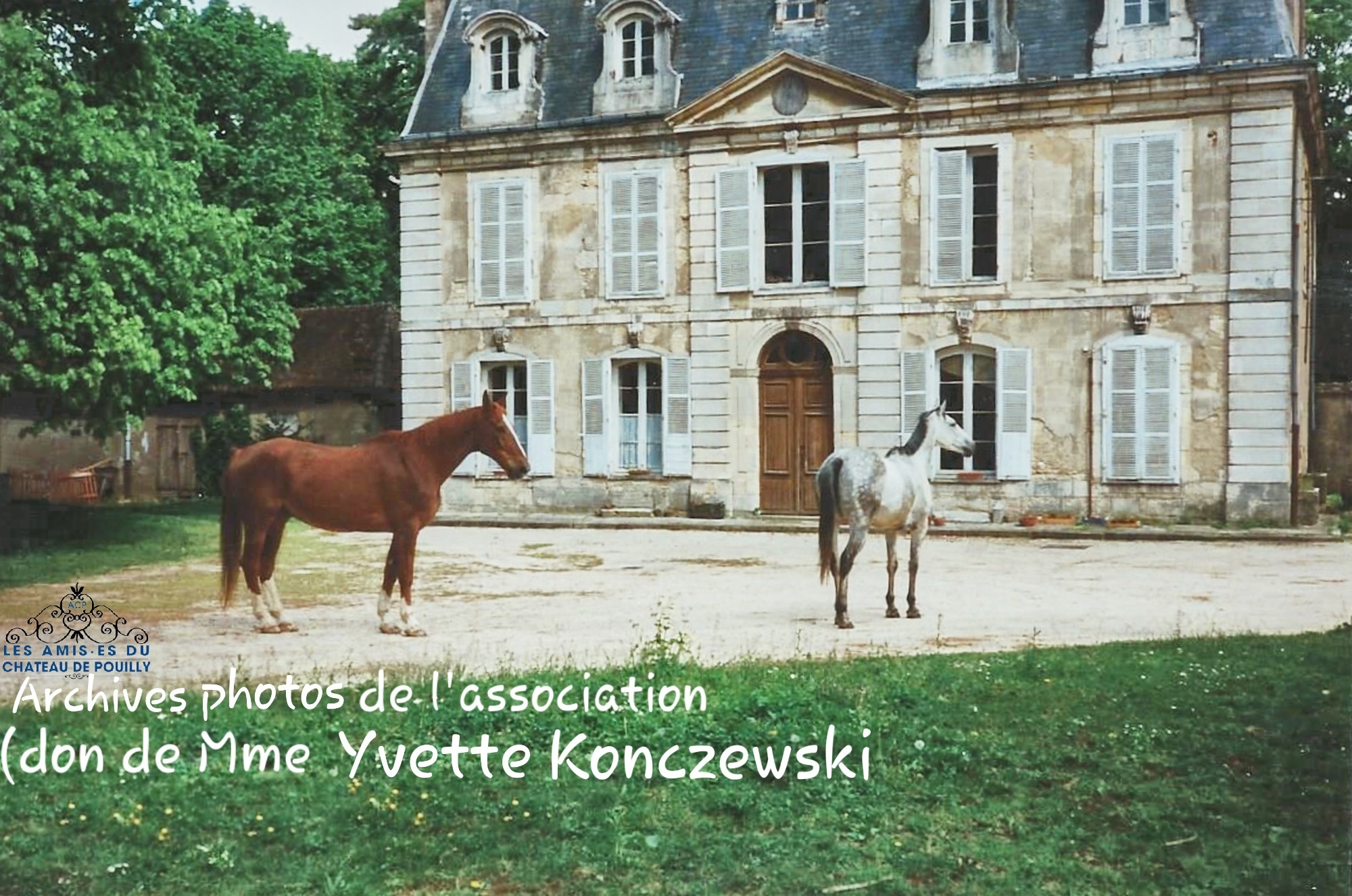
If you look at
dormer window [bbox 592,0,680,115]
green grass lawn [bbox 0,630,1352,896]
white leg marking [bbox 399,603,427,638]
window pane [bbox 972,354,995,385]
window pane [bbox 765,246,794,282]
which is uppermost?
dormer window [bbox 592,0,680,115]

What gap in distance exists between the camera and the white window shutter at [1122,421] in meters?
6.43

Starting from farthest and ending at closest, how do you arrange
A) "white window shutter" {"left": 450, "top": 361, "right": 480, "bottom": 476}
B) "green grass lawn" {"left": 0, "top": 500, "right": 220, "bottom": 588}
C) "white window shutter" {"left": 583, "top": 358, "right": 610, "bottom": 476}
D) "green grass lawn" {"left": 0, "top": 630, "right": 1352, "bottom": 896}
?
1. "white window shutter" {"left": 583, "top": 358, "right": 610, "bottom": 476}
2. "white window shutter" {"left": 450, "top": 361, "right": 480, "bottom": 476}
3. "green grass lawn" {"left": 0, "top": 500, "right": 220, "bottom": 588}
4. "green grass lawn" {"left": 0, "top": 630, "right": 1352, "bottom": 896}

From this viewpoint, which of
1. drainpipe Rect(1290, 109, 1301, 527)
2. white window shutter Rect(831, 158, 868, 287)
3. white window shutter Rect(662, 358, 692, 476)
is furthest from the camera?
white window shutter Rect(662, 358, 692, 476)

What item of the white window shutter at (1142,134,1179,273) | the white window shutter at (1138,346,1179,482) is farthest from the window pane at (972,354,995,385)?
the white window shutter at (1142,134,1179,273)

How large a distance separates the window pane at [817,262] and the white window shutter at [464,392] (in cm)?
180

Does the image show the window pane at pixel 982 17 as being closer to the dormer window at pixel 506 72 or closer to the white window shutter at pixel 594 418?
the dormer window at pixel 506 72

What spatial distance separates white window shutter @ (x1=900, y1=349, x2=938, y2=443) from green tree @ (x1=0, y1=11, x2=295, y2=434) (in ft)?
9.90

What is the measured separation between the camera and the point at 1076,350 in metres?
7.05

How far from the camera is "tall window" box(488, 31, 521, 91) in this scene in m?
7.35

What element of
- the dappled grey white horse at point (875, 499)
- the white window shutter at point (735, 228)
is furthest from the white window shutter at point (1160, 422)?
the white window shutter at point (735, 228)

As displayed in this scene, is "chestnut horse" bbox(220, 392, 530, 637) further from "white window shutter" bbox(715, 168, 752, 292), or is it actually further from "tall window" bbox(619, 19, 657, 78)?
"tall window" bbox(619, 19, 657, 78)

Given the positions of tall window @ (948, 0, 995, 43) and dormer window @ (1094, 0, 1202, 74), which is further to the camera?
tall window @ (948, 0, 995, 43)

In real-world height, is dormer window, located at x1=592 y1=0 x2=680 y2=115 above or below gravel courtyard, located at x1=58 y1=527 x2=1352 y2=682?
above

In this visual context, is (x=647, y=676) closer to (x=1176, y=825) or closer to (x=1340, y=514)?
(x=1176, y=825)
